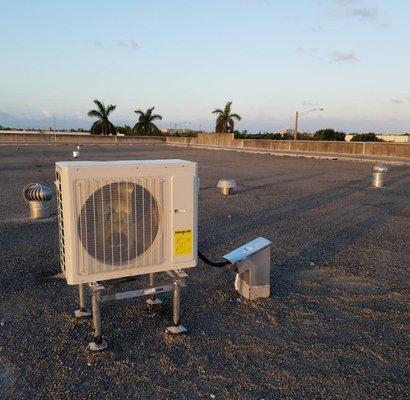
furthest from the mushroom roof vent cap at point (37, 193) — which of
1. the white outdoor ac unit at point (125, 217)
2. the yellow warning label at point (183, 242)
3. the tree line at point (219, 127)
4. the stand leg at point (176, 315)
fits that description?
the tree line at point (219, 127)

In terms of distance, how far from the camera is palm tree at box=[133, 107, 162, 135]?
3376 inches

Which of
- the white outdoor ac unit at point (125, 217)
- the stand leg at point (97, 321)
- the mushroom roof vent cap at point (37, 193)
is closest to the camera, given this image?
the white outdoor ac unit at point (125, 217)

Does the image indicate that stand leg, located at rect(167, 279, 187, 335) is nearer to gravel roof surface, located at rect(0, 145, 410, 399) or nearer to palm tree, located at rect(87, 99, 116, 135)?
gravel roof surface, located at rect(0, 145, 410, 399)

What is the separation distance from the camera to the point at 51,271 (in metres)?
5.63

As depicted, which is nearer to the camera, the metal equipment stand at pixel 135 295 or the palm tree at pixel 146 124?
the metal equipment stand at pixel 135 295

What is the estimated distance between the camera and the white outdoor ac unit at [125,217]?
3293 millimetres

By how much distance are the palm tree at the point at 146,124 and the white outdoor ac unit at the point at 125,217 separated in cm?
8479

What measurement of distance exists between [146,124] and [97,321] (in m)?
85.8

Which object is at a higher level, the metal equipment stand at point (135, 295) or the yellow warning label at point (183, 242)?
the yellow warning label at point (183, 242)

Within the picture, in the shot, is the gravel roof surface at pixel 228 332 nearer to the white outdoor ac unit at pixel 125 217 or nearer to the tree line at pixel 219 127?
the white outdoor ac unit at pixel 125 217

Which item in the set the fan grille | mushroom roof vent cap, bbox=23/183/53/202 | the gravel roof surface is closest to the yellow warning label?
the fan grille

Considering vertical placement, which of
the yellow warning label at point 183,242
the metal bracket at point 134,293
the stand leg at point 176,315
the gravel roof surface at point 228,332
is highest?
the yellow warning label at point 183,242

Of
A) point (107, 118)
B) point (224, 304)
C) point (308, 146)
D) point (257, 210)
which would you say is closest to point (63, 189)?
point (224, 304)

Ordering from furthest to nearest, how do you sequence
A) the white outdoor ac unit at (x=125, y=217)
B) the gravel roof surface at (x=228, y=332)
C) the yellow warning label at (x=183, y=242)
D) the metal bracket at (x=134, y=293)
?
the yellow warning label at (x=183, y=242)
the metal bracket at (x=134, y=293)
the white outdoor ac unit at (x=125, y=217)
the gravel roof surface at (x=228, y=332)
